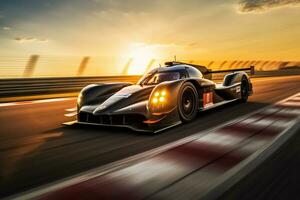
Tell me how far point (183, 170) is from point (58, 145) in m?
2.09

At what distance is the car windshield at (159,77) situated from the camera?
21.7 ft

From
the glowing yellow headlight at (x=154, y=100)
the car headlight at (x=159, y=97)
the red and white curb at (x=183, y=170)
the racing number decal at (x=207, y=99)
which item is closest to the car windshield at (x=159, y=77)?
the racing number decal at (x=207, y=99)

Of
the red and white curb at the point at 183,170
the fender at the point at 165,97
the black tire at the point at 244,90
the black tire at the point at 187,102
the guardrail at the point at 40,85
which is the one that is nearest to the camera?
the red and white curb at the point at 183,170

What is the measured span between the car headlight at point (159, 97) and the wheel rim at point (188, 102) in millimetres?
599

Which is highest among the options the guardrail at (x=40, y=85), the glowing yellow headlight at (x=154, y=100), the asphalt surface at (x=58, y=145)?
the glowing yellow headlight at (x=154, y=100)

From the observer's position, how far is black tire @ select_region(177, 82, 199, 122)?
5.84 meters

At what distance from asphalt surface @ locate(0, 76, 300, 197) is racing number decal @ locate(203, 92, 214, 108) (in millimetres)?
228

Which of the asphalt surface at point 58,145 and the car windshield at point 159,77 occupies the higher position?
the car windshield at point 159,77

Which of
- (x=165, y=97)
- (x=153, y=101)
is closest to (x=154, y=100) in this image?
(x=153, y=101)

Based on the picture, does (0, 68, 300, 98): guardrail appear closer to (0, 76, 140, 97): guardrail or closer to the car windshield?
(0, 76, 140, 97): guardrail

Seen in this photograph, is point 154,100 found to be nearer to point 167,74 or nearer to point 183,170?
point 167,74

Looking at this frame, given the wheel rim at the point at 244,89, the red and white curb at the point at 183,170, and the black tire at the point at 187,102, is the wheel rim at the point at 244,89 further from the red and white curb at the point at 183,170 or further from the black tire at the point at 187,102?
the red and white curb at the point at 183,170

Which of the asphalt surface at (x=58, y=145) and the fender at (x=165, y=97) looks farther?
the fender at (x=165, y=97)

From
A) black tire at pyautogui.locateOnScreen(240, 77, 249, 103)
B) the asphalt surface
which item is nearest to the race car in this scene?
the asphalt surface
